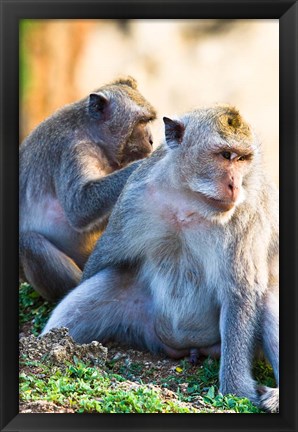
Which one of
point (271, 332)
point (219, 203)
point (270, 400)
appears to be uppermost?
point (219, 203)

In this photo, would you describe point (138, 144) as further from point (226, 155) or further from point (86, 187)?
point (226, 155)

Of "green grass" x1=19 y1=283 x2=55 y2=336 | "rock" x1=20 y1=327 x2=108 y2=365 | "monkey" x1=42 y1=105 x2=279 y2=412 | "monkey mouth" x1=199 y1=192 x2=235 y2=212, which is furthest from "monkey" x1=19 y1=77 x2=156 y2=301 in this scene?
"monkey mouth" x1=199 y1=192 x2=235 y2=212

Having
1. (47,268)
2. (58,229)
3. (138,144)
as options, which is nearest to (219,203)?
(138,144)

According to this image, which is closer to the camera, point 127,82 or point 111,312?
point 111,312

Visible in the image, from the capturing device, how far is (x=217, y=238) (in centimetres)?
730

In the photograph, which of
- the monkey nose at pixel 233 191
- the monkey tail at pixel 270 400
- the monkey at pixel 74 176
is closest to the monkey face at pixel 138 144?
the monkey at pixel 74 176

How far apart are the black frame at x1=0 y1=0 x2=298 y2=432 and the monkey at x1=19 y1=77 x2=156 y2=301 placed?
2037 mm

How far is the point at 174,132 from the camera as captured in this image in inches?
285

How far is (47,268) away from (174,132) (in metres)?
2.28

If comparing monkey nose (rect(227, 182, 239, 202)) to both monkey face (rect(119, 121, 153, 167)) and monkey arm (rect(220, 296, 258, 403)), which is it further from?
monkey face (rect(119, 121, 153, 167))

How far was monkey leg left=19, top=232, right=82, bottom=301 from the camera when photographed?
8875mm

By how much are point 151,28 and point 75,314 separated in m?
2.54
